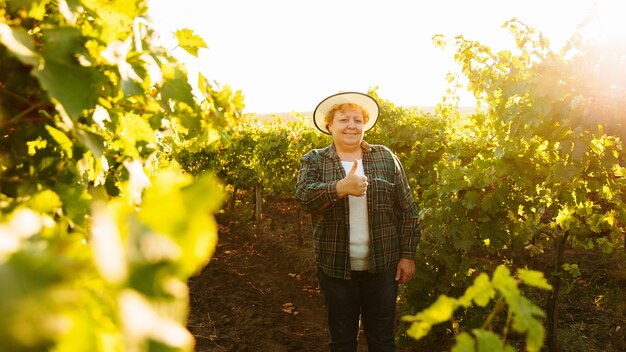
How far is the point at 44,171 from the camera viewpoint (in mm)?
927

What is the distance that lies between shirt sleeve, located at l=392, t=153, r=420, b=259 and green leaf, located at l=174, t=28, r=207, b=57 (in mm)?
2040

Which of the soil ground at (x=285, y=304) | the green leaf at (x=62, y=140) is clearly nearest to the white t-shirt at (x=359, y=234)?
the soil ground at (x=285, y=304)

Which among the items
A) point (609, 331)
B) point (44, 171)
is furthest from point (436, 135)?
point (44, 171)

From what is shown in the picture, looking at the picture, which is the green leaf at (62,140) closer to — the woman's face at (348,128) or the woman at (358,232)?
the woman at (358,232)

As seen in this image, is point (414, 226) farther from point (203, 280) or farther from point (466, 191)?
point (203, 280)

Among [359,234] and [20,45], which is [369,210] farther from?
[20,45]

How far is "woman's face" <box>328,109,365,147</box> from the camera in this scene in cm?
303

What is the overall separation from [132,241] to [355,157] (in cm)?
280

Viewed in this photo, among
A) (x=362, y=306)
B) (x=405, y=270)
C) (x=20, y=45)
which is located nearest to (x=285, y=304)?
(x=362, y=306)

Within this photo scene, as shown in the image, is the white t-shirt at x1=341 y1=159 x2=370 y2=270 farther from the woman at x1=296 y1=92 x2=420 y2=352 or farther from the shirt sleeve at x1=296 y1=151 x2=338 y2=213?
the shirt sleeve at x1=296 y1=151 x2=338 y2=213

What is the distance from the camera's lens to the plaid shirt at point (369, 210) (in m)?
2.84

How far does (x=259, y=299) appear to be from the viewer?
233 inches

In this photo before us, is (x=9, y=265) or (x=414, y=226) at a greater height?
(x=9, y=265)

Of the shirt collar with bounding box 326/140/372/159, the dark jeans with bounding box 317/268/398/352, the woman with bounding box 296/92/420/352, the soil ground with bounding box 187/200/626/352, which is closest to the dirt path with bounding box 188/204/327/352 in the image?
the soil ground with bounding box 187/200/626/352
